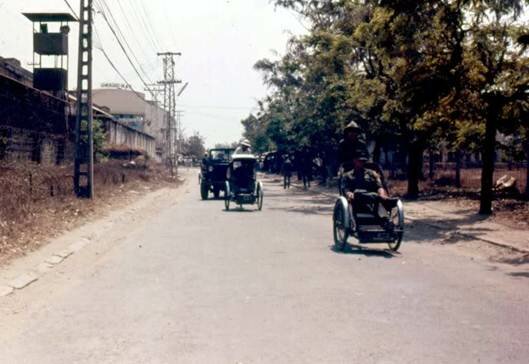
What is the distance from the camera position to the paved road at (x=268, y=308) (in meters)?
5.36

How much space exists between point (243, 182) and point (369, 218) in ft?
34.5

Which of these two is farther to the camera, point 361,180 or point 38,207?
point 38,207

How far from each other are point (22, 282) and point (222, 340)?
4.28 meters

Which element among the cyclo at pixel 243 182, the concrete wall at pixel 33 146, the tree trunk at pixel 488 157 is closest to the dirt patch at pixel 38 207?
the concrete wall at pixel 33 146

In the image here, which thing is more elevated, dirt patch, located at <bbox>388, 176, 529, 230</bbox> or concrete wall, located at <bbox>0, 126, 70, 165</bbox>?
concrete wall, located at <bbox>0, 126, 70, 165</bbox>

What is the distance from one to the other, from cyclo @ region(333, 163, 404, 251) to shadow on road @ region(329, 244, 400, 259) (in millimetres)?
139

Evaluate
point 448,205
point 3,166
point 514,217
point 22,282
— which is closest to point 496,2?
point 514,217

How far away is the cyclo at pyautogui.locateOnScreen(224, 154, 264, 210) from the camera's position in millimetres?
21266

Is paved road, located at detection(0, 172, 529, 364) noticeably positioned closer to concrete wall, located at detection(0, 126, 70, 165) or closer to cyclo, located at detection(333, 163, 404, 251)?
cyclo, located at detection(333, 163, 404, 251)

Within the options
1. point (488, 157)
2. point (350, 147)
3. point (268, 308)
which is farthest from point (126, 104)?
point (268, 308)

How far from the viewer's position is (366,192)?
37.0 feet

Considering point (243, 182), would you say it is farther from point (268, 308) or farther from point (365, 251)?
point (268, 308)

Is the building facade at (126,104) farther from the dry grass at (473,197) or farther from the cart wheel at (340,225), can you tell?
the cart wheel at (340,225)

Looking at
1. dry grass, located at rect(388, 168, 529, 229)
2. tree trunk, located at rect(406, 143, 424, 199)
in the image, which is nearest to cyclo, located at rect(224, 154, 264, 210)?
dry grass, located at rect(388, 168, 529, 229)
